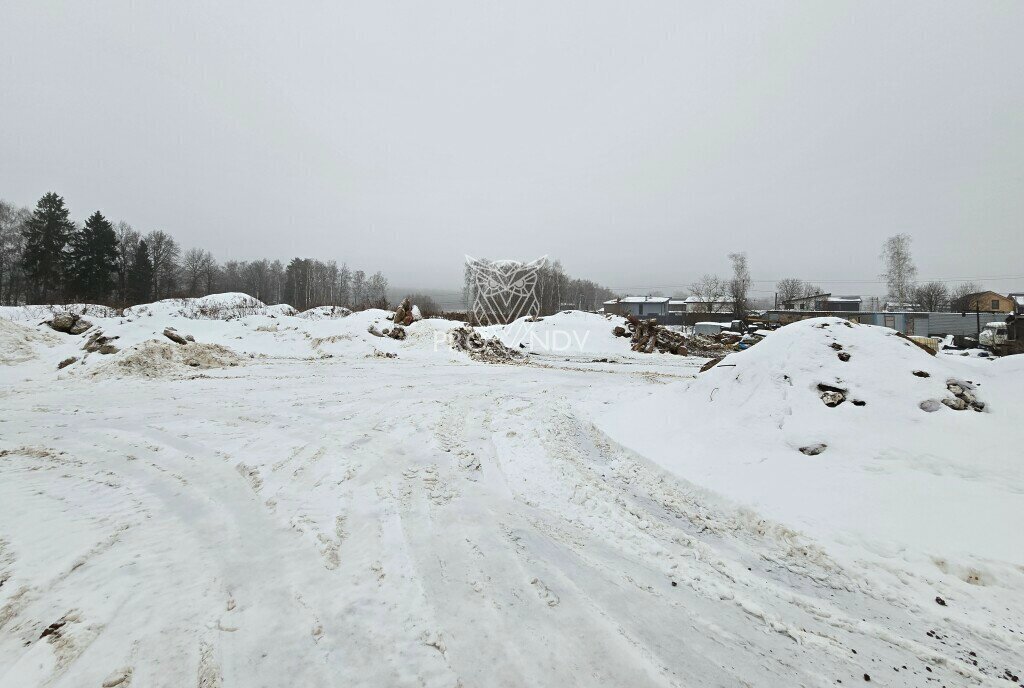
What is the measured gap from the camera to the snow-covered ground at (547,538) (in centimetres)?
200

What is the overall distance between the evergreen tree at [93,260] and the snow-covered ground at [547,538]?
148 ft

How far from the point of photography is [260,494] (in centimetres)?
376

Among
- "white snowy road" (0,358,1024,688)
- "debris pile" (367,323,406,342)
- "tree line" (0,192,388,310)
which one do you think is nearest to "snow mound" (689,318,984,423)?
"white snowy road" (0,358,1024,688)

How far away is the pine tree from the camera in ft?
111

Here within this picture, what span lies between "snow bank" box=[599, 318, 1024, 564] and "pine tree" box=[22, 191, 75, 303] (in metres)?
52.1

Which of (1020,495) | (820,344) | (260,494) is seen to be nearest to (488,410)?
(260,494)

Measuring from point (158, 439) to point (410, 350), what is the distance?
12.2 m

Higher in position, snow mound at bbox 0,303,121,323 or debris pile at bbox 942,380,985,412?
snow mound at bbox 0,303,121,323

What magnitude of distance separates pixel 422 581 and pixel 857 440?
4698 mm

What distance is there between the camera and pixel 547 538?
3.24 m

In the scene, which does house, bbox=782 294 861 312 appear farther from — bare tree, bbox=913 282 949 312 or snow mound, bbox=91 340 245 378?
snow mound, bbox=91 340 245 378

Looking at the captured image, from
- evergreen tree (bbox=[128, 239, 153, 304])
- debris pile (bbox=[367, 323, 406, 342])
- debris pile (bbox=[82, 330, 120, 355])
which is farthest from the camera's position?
evergreen tree (bbox=[128, 239, 153, 304])

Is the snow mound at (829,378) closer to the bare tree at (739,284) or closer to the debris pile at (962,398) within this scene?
the debris pile at (962,398)

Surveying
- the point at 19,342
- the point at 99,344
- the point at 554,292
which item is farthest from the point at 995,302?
the point at 19,342
